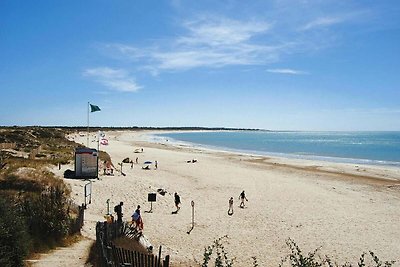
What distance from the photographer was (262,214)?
20.1 metres

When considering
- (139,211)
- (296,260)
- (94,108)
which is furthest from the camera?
(94,108)

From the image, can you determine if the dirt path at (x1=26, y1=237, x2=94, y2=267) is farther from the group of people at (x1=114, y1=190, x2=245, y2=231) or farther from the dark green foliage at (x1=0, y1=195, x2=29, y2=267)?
the group of people at (x1=114, y1=190, x2=245, y2=231)

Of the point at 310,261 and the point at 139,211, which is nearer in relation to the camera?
the point at 310,261

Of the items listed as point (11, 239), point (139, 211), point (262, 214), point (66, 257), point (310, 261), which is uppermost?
point (310, 261)

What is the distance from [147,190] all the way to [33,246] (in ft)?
42.6

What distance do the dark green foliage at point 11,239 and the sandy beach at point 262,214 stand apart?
4.03 m

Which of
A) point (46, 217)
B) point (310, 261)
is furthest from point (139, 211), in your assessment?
point (310, 261)

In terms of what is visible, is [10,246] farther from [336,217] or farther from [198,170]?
[198,170]

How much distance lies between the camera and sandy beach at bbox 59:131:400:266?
14499mm

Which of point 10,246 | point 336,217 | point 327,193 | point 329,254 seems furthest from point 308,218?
point 10,246

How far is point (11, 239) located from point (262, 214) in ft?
44.3

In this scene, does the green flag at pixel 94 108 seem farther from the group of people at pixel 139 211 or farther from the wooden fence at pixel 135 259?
the wooden fence at pixel 135 259

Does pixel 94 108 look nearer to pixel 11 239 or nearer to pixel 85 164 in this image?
pixel 85 164

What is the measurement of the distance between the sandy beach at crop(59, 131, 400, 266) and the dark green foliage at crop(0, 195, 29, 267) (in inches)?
159
